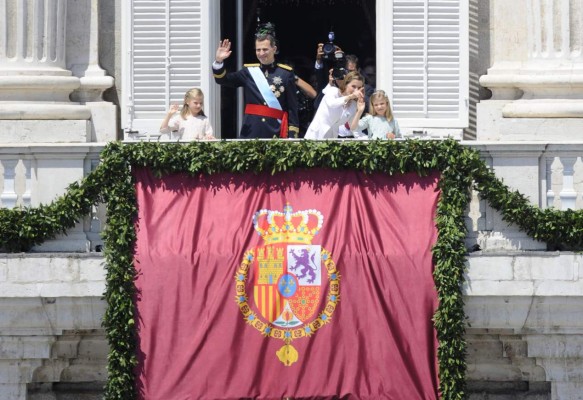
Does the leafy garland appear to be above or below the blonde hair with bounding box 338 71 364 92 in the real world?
below

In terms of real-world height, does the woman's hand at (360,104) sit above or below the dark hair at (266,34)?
below

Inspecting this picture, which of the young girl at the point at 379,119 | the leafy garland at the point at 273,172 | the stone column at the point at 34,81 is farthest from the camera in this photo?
the stone column at the point at 34,81

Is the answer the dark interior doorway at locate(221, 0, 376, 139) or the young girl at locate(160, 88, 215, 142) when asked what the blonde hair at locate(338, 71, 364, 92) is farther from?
the dark interior doorway at locate(221, 0, 376, 139)

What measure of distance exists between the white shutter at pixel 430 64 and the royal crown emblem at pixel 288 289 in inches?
115

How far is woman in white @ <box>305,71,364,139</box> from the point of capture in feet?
70.2

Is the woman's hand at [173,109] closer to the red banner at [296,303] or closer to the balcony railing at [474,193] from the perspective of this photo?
the balcony railing at [474,193]

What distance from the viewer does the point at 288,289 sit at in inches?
806

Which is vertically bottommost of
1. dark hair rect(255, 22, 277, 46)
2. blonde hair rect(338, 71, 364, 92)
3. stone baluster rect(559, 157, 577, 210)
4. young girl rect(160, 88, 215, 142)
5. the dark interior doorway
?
stone baluster rect(559, 157, 577, 210)

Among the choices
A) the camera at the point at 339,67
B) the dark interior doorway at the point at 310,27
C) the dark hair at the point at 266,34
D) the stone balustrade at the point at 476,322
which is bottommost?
the stone balustrade at the point at 476,322

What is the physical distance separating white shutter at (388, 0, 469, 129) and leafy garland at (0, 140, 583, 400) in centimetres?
228

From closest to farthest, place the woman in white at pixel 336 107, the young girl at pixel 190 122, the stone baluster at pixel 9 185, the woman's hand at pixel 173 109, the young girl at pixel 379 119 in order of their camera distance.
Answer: the stone baluster at pixel 9 185, the woman in white at pixel 336 107, the young girl at pixel 379 119, the young girl at pixel 190 122, the woman's hand at pixel 173 109

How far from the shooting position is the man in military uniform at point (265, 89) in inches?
858

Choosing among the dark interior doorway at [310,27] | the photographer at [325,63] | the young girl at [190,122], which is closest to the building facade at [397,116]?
the young girl at [190,122]

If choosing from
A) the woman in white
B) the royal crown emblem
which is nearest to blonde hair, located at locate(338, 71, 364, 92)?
the woman in white
